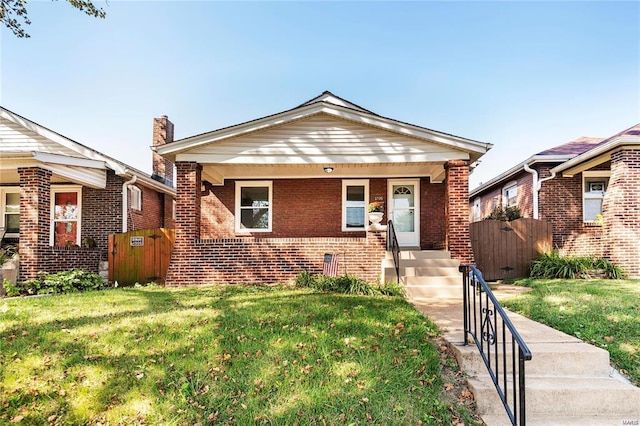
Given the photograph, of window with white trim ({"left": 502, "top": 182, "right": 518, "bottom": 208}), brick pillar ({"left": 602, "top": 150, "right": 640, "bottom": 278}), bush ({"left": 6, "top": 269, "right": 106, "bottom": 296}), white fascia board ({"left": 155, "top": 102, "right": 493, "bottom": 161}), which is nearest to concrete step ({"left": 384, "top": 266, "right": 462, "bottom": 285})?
white fascia board ({"left": 155, "top": 102, "right": 493, "bottom": 161})

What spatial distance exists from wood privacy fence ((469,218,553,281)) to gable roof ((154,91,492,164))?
299 cm

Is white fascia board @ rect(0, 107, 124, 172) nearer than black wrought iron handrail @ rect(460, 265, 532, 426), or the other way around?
black wrought iron handrail @ rect(460, 265, 532, 426)

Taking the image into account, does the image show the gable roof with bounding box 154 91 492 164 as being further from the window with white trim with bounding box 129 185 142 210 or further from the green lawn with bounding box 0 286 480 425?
the green lawn with bounding box 0 286 480 425

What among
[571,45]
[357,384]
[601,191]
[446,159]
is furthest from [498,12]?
[357,384]

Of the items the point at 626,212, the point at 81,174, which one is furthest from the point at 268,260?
the point at 626,212

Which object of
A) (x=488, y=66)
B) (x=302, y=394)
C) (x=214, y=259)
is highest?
(x=488, y=66)

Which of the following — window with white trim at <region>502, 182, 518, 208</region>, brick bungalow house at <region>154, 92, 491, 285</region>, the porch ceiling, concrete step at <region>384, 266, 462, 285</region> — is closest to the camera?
concrete step at <region>384, 266, 462, 285</region>

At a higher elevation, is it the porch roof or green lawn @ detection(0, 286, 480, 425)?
the porch roof

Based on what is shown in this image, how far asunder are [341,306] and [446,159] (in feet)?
16.8

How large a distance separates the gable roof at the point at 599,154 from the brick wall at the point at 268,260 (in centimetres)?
661

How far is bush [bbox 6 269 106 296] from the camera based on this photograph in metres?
8.45

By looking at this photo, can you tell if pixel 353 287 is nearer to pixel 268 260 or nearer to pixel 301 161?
pixel 268 260

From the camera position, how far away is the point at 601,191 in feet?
38.9

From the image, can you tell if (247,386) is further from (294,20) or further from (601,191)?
(601,191)
